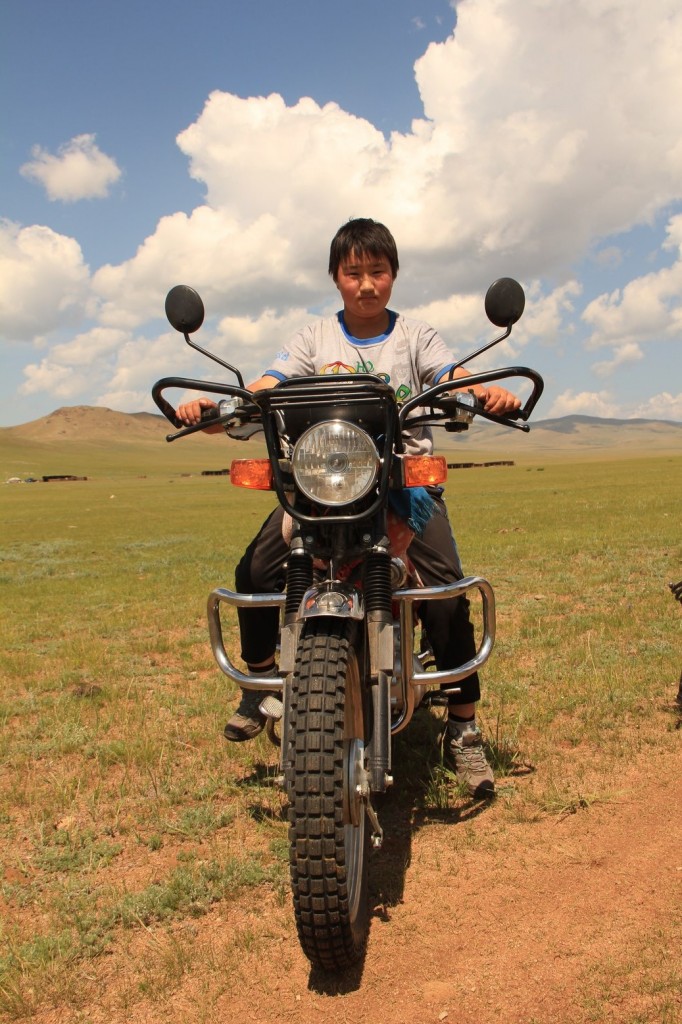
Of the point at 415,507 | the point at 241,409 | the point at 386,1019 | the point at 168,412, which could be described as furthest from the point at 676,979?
the point at 168,412

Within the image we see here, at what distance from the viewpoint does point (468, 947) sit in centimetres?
→ 273

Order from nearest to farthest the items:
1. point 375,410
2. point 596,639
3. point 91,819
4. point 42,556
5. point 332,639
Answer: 1. point 332,639
2. point 375,410
3. point 91,819
4. point 596,639
5. point 42,556

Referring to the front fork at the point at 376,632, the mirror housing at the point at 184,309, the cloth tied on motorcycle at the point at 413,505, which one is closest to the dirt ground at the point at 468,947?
the front fork at the point at 376,632

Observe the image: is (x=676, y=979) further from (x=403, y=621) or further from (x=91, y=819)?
(x=91, y=819)

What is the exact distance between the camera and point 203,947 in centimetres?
279

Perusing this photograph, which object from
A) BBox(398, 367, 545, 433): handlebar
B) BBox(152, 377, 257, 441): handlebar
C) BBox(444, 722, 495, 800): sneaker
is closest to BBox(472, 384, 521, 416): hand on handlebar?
BBox(398, 367, 545, 433): handlebar

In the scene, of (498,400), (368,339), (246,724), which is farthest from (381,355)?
(246,724)

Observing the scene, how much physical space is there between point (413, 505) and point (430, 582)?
439 millimetres

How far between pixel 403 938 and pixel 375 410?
6.32 ft

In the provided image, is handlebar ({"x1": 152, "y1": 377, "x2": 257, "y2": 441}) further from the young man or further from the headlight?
the headlight

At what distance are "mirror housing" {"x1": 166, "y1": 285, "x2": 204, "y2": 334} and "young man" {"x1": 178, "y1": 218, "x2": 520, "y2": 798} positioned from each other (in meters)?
0.34

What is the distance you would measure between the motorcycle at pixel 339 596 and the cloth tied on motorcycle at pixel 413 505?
0.02 meters

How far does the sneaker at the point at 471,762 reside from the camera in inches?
155

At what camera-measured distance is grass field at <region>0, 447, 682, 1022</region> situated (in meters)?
3.02
